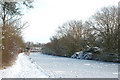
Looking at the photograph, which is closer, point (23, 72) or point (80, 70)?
point (23, 72)

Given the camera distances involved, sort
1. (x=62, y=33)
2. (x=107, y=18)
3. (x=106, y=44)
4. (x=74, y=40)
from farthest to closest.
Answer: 1. (x=62, y=33)
2. (x=74, y=40)
3. (x=107, y=18)
4. (x=106, y=44)

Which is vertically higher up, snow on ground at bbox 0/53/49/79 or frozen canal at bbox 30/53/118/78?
snow on ground at bbox 0/53/49/79

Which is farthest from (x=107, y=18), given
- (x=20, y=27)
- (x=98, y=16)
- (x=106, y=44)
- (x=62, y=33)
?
(x=62, y=33)

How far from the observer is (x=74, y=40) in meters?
32.4

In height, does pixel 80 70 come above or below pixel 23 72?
below

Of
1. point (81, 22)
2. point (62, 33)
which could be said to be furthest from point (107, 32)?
point (62, 33)

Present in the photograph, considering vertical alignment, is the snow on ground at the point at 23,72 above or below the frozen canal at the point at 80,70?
above

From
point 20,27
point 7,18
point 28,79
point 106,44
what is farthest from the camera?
point 106,44

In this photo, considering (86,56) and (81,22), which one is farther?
(81,22)

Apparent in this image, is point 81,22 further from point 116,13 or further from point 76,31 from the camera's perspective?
point 116,13

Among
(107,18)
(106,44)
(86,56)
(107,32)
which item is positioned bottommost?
(86,56)

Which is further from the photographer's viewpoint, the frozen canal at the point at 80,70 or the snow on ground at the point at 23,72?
the frozen canal at the point at 80,70

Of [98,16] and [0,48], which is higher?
[98,16]

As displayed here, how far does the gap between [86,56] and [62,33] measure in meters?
17.3
